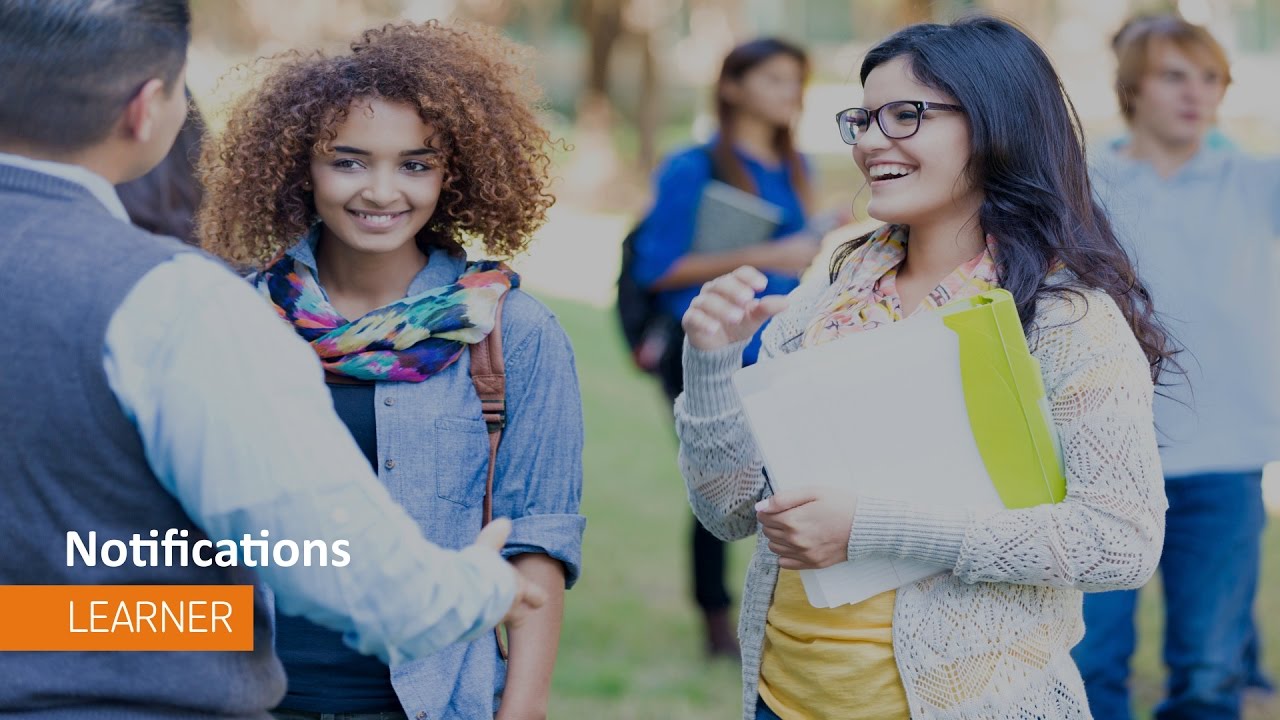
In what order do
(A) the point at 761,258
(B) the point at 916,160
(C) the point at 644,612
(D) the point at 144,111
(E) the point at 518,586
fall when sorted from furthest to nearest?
(C) the point at 644,612 → (A) the point at 761,258 → (B) the point at 916,160 → (E) the point at 518,586 → (D) the point at 144,111

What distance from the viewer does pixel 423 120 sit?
2.44m

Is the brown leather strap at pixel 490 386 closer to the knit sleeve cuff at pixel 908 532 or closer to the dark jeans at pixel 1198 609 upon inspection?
the knit sleeve cuff at pixel 908 532

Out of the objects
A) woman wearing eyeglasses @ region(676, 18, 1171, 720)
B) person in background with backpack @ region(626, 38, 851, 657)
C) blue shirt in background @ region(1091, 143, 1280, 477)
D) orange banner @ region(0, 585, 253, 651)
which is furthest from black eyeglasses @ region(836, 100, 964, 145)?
person in background with backpack @ region(626, 38, 851, 657)

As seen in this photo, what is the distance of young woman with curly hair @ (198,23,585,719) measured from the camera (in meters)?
2.27

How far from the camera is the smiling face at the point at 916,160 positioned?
235 cm

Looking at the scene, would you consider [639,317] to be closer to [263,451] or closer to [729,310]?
[729,310]

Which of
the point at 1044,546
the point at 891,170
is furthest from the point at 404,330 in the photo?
the point at 1044,546

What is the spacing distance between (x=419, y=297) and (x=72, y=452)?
882 millimetres

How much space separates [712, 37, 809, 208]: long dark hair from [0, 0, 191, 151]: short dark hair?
3.42 meters

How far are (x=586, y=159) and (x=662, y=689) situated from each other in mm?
16473

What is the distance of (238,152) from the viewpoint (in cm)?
258

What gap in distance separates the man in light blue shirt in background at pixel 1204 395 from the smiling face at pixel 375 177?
6.45 feet

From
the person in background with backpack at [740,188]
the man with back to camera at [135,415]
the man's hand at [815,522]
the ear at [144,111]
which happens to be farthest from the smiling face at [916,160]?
the person in background with backpack at [740,188]

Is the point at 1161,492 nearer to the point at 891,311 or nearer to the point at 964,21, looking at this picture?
the point at 891,311
